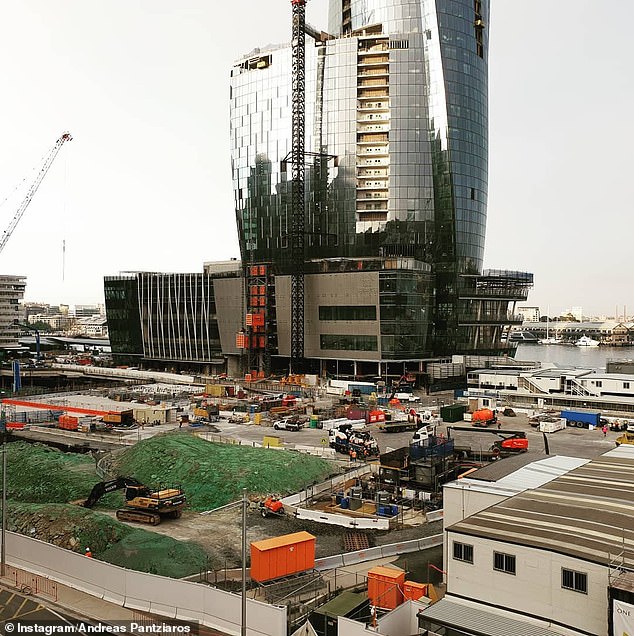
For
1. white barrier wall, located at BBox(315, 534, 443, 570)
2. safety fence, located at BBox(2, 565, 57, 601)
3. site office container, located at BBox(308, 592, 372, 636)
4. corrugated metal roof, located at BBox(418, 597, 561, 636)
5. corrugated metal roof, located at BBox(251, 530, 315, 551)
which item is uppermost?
corrugated metal roof, located at BBox(418, 597, 561, 636)

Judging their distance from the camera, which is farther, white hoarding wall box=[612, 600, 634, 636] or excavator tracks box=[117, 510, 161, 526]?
excavator tracks box=[117, 510, 161, 526]

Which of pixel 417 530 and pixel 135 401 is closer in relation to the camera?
pixel 417 530

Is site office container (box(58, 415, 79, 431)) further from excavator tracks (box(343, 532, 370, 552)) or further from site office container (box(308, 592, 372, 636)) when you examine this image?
site office container (box(308, 592, 372, 636))

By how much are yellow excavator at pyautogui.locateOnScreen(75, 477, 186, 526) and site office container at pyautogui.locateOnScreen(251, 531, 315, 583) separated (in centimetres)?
1139

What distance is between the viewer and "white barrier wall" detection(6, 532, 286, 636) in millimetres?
23969

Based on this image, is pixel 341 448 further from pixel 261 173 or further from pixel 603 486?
pixel 261 173

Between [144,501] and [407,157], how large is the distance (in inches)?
4273

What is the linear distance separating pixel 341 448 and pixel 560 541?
40.1 metres

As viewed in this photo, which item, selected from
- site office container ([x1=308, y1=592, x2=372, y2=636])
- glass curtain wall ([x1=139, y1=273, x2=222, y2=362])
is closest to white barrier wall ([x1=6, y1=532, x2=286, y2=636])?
site office container ([x1=308, y1=592, x2=372, y2=636])

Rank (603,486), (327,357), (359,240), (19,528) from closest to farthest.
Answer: (603,486)
(19,528)
(327,357)
(359,240)

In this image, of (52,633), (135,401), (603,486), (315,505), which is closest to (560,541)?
(603,486)

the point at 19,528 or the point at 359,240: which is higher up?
the point at 359,240

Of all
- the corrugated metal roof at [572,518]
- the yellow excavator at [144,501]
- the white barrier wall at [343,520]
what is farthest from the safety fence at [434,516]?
the yellow excavator at [144,501]

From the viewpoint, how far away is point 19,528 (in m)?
36.0
